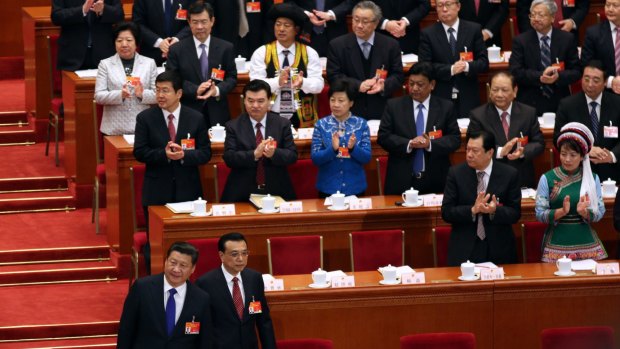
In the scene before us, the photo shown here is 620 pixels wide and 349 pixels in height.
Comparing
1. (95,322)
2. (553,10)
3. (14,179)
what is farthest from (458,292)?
(14,179)

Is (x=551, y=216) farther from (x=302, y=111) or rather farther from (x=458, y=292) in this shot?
(x=302, y=111)

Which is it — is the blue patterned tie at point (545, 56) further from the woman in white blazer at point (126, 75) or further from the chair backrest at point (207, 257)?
the chair backrest at point (207, 257)

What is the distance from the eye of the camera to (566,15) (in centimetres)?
1104

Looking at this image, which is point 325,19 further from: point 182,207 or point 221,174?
point 182,207

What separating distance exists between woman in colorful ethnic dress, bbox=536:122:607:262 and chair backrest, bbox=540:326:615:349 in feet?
3.24

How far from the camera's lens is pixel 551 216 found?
26.1 ft

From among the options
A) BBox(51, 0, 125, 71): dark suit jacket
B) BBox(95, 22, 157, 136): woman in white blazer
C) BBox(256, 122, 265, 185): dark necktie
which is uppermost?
A: BBox(51, 0, 125, 71): dark suit jacket

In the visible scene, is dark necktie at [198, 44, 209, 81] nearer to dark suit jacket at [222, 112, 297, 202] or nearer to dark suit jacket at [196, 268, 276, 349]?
dark suit jacket at [222, 112, 297, 202]

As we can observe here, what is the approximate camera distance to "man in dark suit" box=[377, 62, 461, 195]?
8812 millimetres

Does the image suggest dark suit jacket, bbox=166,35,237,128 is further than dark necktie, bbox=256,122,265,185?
Yes

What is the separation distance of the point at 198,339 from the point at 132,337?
0.32m

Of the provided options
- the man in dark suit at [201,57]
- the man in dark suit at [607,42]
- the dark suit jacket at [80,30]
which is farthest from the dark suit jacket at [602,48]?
the dark suit jacket at [80,30]

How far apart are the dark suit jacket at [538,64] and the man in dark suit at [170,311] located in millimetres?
3660

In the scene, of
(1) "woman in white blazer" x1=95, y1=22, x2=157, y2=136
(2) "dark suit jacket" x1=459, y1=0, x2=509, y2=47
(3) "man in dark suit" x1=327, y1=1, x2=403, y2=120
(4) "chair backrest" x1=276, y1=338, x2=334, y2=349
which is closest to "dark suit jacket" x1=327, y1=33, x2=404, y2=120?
(3) "man in dark suit" x1=327, y1=1, x2=403, y2=120
